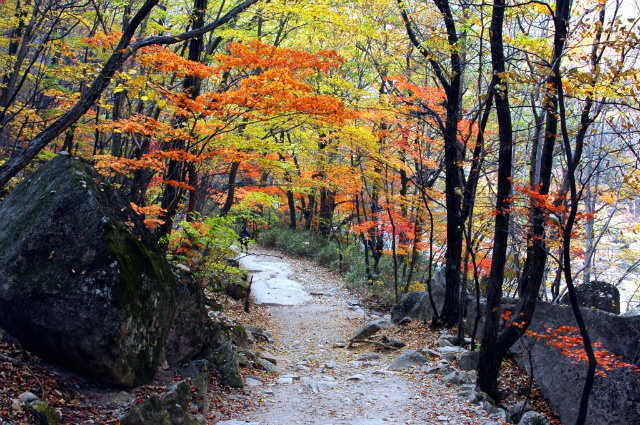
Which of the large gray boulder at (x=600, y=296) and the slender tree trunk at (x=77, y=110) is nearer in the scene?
the slender tree trunk at (x=77, y=110)

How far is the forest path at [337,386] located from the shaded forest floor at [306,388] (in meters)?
0.01

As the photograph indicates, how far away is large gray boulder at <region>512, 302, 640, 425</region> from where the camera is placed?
19.8 feet

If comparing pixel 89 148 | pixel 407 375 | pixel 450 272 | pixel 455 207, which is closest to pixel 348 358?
pixel 407 375

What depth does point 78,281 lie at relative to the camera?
374 centimetres

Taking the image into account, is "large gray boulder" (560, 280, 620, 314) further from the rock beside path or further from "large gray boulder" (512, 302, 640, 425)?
the rock beside path

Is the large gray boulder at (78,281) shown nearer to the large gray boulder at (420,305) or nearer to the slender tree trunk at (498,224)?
the slender tree trunk at (498,224)

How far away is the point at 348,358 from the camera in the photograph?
8156 mm

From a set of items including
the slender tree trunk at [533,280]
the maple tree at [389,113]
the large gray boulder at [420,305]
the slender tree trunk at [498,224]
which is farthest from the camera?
the large gray boulder at [420,305]

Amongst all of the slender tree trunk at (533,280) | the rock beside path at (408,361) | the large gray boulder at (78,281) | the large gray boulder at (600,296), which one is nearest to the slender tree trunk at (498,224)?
the slender tree trunk at (533,280)

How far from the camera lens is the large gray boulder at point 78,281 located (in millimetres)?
3691

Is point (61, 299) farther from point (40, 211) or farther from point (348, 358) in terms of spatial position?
point (348, 358)

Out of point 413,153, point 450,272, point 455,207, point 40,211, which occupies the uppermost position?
point 413,153

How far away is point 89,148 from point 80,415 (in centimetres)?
1190

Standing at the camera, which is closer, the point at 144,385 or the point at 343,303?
the point at 144,385
